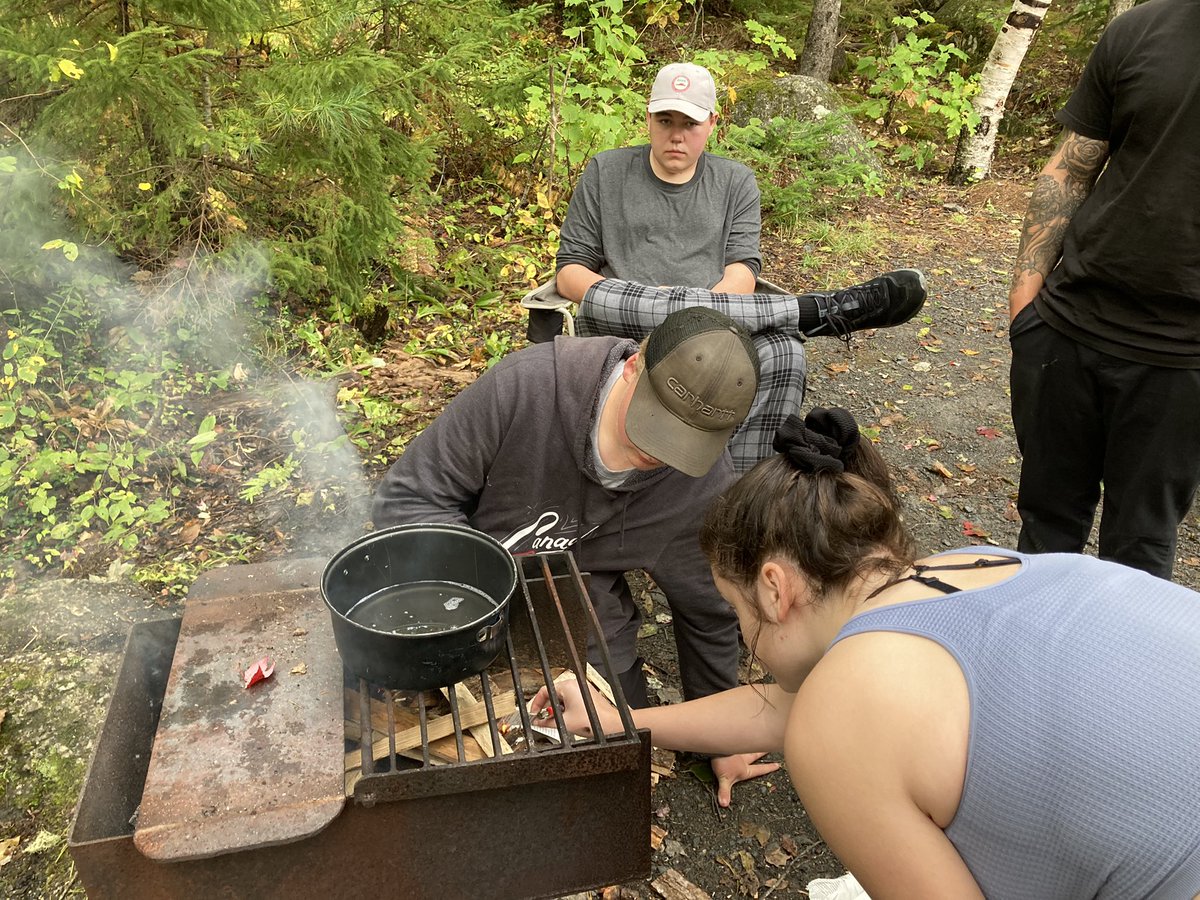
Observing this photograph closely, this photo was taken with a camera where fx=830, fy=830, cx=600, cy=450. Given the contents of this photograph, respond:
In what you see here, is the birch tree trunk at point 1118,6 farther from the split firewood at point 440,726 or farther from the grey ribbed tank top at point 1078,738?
the split firewood at point 440,726

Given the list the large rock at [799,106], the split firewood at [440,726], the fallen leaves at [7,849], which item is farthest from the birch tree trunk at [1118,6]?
the fallen leaves at [7,849]

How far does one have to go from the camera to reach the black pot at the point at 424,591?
4.86 ft

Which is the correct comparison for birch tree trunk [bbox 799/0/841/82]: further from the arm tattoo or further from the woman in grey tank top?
the woman in grey tank top

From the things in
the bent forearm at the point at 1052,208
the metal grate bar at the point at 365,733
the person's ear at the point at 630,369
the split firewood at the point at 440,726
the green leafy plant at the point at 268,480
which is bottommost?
the green leafy plant at the point at 268,480

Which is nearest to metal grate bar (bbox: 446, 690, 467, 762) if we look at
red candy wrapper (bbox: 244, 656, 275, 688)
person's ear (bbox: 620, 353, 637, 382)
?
red candy wrapper (bbox: 244, 656, 275, 688)

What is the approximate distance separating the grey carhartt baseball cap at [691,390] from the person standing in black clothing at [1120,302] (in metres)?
1.15

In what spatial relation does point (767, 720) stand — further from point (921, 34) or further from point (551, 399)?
point (921, 34)

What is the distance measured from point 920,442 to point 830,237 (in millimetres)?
2793

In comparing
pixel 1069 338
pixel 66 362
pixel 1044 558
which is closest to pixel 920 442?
pixel 1069 338

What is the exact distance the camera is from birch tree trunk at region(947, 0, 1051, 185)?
716cm

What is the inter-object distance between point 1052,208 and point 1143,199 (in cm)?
34

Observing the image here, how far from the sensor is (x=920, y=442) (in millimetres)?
4574

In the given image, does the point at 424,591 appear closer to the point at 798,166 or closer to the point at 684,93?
the point at 684,93

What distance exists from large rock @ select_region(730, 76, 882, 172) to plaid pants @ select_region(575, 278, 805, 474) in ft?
17.6
